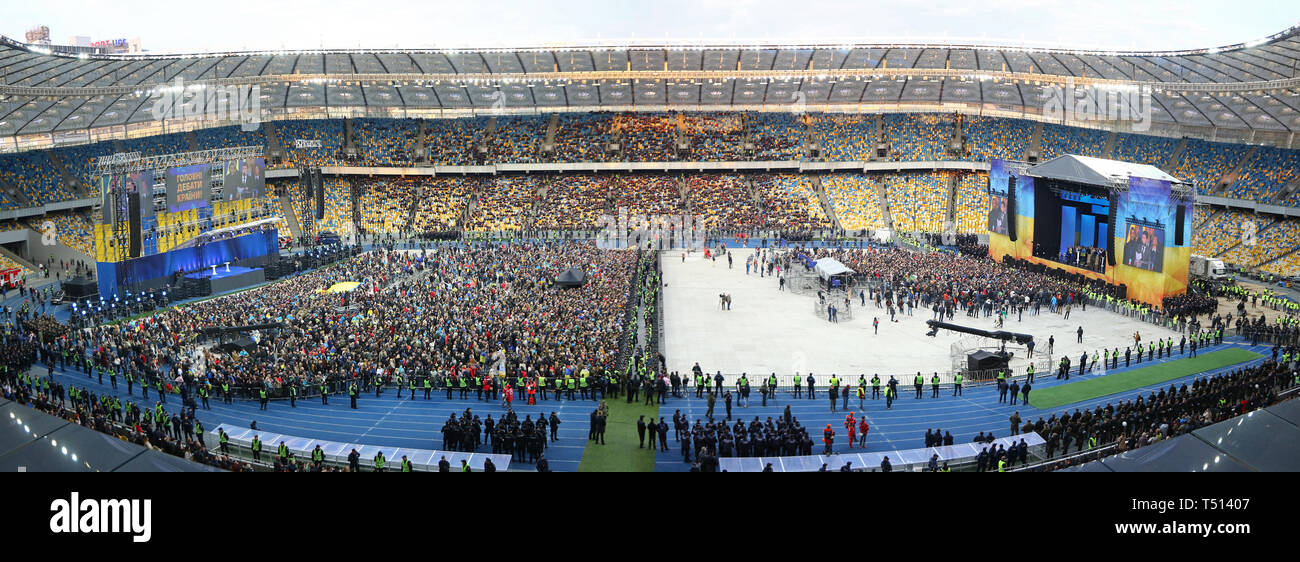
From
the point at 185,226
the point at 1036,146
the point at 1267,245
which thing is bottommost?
the point at 1267,245

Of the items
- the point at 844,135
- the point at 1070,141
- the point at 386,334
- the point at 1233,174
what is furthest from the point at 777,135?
the point at 386,334

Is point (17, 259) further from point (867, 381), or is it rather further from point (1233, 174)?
point (1233, 174)

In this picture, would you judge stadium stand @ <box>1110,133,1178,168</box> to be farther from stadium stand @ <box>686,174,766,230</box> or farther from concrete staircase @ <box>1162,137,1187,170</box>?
stadium stand @ <box>686,174,766,230</box>

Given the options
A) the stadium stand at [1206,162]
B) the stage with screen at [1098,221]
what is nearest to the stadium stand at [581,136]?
the stage with screen at [1098,221]

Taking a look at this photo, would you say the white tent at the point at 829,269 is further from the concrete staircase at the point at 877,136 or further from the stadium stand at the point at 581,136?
the stadium stand at the point at 581,136

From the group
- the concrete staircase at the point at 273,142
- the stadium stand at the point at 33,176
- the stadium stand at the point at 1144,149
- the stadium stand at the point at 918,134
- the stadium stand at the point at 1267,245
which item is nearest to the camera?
the stadium stand at the point at 1267,245

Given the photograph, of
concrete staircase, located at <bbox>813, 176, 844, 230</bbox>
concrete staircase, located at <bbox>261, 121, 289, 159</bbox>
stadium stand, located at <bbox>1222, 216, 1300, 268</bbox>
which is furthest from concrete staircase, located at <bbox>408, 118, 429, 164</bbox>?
stadium stand, located at <bbox>1222, 216, 1300, 268</bbox>

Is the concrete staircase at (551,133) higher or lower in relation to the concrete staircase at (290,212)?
higher
